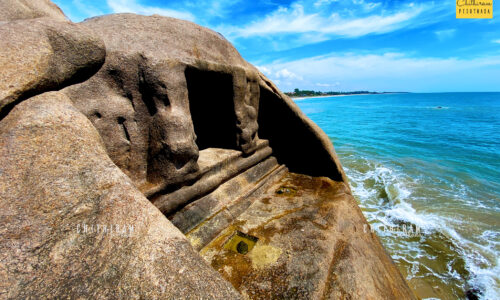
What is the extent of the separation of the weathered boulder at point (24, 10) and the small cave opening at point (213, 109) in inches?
54.2

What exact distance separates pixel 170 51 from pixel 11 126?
1.42 m

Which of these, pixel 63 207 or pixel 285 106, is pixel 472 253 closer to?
pixel 285 106

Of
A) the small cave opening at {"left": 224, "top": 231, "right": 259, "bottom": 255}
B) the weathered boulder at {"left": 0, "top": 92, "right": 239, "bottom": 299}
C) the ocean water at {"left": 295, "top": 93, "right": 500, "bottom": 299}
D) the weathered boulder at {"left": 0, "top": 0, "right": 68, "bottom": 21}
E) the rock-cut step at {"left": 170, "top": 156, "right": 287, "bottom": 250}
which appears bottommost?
the ocean water at {"left": 295, "top": 93, "right": 500, "bottom": 299}

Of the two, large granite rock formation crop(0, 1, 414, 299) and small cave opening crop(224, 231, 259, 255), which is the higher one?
large granite rock formation crop(0, 1, 414, 299)

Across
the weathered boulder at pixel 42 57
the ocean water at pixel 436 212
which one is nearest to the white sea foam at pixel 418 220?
the ocean water at pixel 436 212

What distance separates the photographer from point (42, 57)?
1469mm

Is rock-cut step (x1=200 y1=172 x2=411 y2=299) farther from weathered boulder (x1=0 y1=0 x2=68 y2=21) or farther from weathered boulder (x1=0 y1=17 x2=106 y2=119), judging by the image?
weathered boulder (x1=0 y1=0 x2=68 y2=21)

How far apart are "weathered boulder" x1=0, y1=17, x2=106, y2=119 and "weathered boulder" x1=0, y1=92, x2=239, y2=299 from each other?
0.39 feet

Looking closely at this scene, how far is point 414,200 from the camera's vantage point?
6.01 meters

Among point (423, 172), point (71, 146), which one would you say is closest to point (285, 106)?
point (71, 146)

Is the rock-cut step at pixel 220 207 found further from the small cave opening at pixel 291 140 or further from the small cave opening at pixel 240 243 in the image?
the small cave opening at pixel 291 140

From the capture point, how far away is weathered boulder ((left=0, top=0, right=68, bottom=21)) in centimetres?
178

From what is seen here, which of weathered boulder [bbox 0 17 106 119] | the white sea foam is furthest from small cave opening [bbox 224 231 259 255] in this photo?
the white sea foam

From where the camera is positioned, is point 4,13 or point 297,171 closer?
point 4,13
